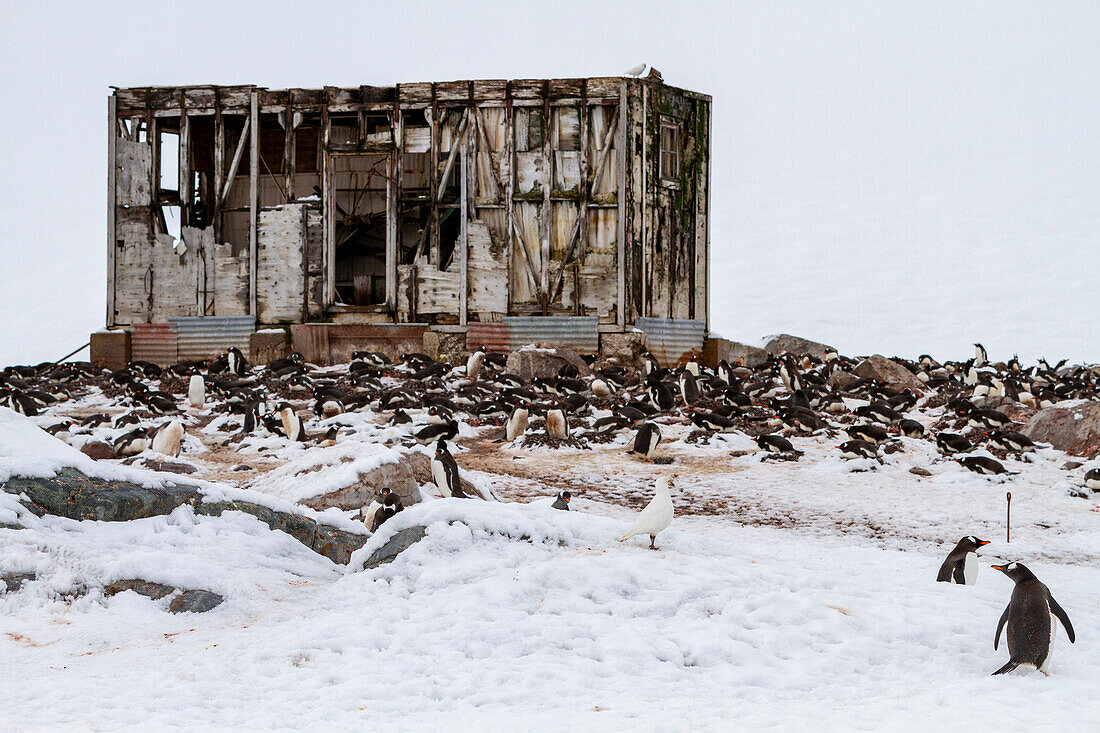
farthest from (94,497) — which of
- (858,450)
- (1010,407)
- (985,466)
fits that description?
(1010,407)

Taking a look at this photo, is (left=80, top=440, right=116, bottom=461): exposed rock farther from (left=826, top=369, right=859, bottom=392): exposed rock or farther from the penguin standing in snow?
(left=826, top=369, right=859, bottom=392): exposed rock

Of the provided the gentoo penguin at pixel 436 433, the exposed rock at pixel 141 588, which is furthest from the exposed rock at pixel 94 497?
the gentoo penguin at pixel 436 433

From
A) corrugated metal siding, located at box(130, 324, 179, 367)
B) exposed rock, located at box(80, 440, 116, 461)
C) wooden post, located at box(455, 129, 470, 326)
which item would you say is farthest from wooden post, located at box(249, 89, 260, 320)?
exposed rock, located at box(80, 440, 116, 461)

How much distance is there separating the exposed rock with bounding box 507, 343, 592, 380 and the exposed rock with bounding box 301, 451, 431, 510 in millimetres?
9770

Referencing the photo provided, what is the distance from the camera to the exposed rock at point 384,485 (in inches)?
354

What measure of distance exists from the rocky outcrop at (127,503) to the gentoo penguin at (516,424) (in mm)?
7266

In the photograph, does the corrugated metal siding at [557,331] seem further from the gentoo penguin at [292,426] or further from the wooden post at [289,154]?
the gentoo penguin at [292,426]

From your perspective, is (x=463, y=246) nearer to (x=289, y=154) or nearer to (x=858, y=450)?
(x=289, y=154)

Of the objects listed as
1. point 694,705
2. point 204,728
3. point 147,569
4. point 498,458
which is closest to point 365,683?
point 204,728

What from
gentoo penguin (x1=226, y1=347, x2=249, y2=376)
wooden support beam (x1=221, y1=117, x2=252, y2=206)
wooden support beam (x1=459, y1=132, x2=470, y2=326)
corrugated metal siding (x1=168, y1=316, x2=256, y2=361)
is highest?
wooden support beam (x1=221, y1=117, x2=252, y2=206)

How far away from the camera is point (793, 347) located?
28.6 m

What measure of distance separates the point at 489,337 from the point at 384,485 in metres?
13.3

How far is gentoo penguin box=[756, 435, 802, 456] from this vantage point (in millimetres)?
13531

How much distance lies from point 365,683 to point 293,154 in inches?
807
